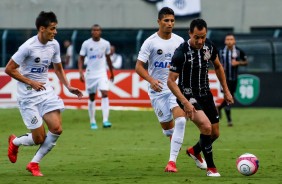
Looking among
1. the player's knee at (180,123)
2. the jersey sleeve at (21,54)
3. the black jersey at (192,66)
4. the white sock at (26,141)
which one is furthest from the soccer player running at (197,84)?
the white sock at (26,141)

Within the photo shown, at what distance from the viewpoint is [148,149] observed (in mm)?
17812

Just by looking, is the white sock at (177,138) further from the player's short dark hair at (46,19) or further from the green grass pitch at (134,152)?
the player's short dark hair at (46,19)

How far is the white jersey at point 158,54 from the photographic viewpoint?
48.5ft

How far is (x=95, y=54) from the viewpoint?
2402 cm

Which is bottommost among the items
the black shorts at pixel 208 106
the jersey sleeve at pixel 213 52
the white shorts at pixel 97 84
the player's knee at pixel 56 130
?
the white shorts at pixel 97 84

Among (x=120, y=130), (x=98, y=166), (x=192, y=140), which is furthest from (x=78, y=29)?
(x=98, y=166)

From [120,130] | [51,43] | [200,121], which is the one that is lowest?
[120,130]

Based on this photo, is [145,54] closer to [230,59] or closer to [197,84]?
[197,84]

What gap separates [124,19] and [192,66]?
1135 inches

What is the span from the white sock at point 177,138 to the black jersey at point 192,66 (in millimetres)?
922

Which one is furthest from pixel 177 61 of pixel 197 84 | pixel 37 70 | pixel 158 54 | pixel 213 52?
pixel 37 70

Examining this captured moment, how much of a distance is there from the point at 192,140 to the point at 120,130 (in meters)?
3.30

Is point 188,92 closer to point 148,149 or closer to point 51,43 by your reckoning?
point 51,43

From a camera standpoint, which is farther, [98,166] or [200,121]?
[98,166]
